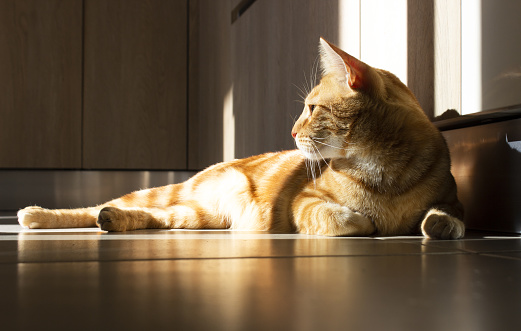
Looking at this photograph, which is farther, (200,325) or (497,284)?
(497,284)

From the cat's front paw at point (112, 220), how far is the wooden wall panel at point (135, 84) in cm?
293

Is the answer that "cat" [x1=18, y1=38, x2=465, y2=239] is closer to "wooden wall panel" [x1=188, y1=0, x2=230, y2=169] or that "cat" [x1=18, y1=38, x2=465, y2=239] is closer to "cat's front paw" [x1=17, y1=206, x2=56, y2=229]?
"cat's front paw" [x1=17, y1=206, x2=56, y2=229]

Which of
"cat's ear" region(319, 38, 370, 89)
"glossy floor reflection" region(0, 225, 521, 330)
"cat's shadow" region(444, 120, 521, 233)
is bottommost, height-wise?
"glossy floor reflection" region(0, 225, 521, 330)

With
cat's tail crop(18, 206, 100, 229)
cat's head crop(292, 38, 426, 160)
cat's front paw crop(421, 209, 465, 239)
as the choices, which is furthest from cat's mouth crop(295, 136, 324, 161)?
cat's tail crop(18, 206, 100, 229)

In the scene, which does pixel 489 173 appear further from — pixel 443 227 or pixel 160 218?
pixel 160 218

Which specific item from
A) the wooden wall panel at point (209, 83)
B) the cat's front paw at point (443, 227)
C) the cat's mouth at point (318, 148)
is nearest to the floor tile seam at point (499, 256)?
the cat's front paw at point (443, 227)

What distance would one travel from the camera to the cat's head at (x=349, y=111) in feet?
5.24

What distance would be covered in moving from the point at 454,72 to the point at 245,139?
6.29ft

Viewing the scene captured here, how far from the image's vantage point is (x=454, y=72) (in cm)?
194

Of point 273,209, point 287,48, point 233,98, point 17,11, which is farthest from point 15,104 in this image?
point 273,209

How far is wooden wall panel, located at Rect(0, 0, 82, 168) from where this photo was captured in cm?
440

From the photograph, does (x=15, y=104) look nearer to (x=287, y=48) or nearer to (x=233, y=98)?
(x=233, y=98)

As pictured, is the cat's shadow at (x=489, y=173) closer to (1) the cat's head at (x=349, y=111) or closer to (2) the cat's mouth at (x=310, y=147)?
(1) the cat's head at (x=349, y=111)

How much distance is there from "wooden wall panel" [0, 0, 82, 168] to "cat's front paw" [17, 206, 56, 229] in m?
2.69
